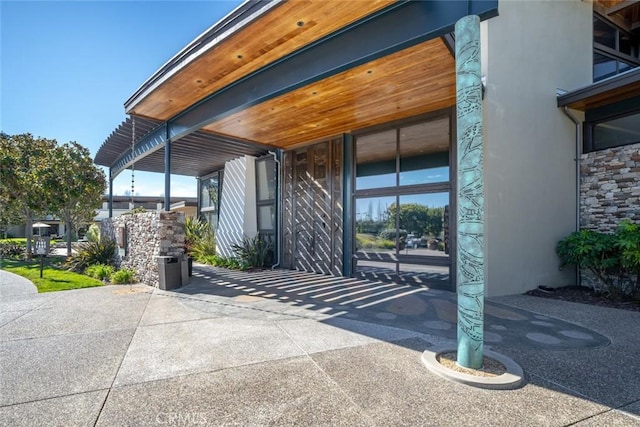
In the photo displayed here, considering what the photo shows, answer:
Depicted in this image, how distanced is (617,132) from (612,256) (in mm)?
2596

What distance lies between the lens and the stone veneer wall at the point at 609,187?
615 cm

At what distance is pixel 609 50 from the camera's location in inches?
337

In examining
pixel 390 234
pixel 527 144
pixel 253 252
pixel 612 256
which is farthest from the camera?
pixel 253 252

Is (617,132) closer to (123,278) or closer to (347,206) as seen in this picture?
(347,206)

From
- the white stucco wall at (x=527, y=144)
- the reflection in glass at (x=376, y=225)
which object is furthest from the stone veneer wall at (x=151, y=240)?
the white stucco wall at (x=527, y=144)

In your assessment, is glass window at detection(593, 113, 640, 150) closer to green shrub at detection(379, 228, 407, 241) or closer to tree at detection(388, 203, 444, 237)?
tree at detection(388, 203, 444, 237)

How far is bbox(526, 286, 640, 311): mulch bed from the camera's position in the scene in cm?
557

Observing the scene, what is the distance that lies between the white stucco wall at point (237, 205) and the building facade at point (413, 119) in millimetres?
1867

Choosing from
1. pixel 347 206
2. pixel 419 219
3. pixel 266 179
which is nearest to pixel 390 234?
pixel 419 219

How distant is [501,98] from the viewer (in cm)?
623

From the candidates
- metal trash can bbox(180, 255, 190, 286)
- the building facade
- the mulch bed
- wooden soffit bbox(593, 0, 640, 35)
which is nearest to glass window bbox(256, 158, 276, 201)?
the building facade

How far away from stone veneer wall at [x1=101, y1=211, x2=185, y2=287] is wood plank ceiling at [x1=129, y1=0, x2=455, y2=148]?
2330mm

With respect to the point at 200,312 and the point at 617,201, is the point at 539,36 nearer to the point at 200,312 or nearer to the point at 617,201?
the point at 617,201

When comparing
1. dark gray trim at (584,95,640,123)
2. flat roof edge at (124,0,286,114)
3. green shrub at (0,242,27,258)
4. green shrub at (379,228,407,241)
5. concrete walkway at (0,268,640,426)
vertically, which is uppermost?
flat roof edge at (124,0,286,114)
